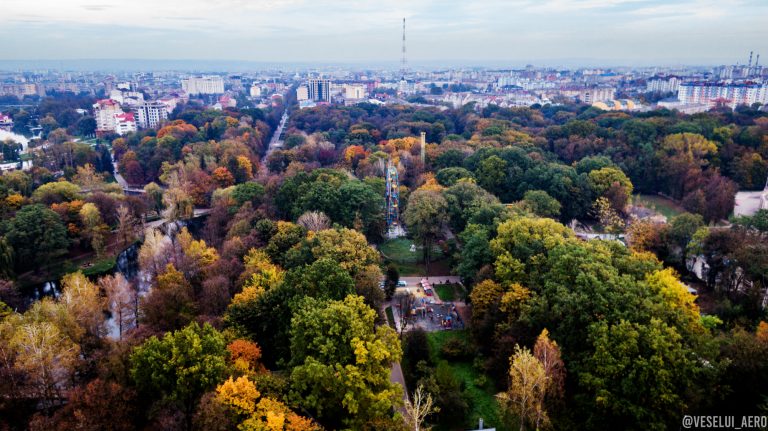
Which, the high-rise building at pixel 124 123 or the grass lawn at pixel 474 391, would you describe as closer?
the grass lawn at pixel 474 391

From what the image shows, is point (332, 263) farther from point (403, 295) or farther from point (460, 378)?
point (460, 378)

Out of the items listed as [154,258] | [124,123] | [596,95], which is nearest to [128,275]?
[154,258]

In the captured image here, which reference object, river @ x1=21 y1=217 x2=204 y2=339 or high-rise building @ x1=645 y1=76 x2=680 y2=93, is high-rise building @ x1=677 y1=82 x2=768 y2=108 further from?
river @ x1=21 y1=217 x2=204 y2=339

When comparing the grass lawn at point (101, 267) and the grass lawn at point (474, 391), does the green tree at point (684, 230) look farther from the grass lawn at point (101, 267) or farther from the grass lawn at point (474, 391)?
the grass lawn at point (101, 267)

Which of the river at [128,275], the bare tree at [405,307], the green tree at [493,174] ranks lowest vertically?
the river at [128,275]

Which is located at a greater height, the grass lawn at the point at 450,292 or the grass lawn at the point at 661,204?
the grass lawn at the point at 661,204

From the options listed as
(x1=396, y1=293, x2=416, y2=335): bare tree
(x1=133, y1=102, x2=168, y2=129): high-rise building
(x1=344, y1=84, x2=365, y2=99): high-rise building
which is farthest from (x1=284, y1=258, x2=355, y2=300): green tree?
(x1=344, y1=84, x2=365, y2=99): high-rise building

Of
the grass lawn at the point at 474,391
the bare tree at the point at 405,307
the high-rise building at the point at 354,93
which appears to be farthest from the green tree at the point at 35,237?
the high-rise building at the point at 354,93
